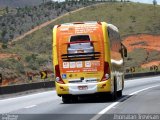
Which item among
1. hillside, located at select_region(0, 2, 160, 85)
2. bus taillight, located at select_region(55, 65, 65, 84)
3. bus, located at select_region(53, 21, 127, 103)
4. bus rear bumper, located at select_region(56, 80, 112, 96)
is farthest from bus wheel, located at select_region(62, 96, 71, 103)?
hillside, located at select_region(0, 2, 160, 85)

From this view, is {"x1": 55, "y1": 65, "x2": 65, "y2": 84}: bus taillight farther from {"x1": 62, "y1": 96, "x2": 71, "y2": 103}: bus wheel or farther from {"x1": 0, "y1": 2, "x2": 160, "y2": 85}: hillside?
{"x1": 0, "y1": 2, "x2": 160, "y2": 85}: hillside

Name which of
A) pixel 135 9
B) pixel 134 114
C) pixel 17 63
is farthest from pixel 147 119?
pixel 135 9

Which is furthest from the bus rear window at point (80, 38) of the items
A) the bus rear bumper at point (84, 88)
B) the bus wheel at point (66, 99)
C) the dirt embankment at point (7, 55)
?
the dirt embankment at point (7, 55)

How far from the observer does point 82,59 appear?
23.5m

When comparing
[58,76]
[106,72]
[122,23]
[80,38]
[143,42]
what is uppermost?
[80,38]

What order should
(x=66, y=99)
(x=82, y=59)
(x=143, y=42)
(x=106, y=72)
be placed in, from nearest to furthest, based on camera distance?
(x=106, y=72)
(x=82, y=59)
(x=66, y=99)
(x=143, y=42)

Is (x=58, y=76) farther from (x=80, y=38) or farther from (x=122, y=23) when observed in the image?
(x=122, y=23)

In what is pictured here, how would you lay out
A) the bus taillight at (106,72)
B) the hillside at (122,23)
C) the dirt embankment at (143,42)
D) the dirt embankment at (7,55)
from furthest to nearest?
the dirt embankment at (143,42) → the hillside at (122,23) → the dirt embankment at (7,55) → the bus taillight at (106,72)

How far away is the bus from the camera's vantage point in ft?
76.0

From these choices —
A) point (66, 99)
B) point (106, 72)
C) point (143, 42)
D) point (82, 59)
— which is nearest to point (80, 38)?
point (82, 59)

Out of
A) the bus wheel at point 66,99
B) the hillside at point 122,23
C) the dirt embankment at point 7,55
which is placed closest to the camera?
the bus wheel at point 66,99

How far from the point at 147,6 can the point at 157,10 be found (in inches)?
191

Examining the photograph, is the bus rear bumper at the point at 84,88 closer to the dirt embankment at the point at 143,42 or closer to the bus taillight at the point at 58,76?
the bus taillight at the point at 58,76

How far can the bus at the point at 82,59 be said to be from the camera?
912 inches
